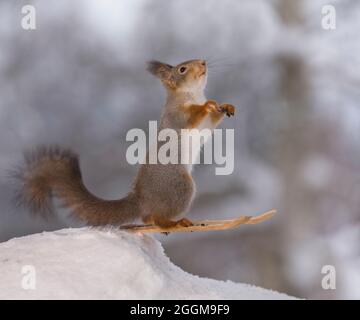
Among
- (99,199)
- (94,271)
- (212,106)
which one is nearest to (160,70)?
(212,106)

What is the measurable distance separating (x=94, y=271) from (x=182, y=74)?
1.97ft

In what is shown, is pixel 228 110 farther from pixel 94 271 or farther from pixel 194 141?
pixel 94 271

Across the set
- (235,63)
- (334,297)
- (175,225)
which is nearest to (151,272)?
(175,225)

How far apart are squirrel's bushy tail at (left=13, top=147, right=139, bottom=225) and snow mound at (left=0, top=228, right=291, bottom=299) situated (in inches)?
1.7

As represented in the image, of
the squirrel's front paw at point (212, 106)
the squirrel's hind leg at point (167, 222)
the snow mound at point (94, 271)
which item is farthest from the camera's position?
the squirrel's front paw at point (212, 106)

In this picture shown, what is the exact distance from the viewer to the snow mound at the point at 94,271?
134 cm

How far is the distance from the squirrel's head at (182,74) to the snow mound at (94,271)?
42cm

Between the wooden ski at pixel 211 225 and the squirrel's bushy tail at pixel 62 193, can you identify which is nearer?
the wooden ski at pixel 211 225

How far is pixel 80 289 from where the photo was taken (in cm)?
133

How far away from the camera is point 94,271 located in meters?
1.37

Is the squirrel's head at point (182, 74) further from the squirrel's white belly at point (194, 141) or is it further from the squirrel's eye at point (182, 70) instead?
the squirrel's white belly at point (194, 141)

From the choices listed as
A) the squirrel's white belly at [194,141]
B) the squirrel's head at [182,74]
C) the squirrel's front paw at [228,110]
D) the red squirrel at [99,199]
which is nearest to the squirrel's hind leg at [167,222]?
the red squirrel at [99,199]

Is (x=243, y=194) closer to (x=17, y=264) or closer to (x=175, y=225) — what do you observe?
(x=175, y=225)

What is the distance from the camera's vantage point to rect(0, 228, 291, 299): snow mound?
1.34 m
